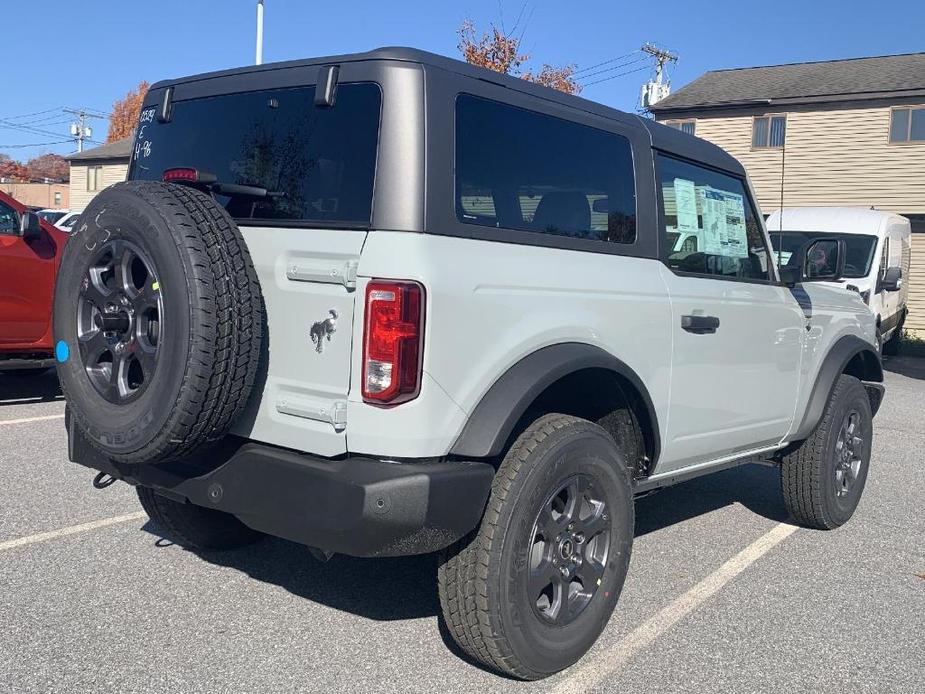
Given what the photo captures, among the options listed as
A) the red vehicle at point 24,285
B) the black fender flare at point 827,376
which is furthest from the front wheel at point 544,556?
the red vehicle at point 24,285

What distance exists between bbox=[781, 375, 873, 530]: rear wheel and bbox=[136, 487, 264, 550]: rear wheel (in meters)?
2.91

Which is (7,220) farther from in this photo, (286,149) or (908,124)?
(908,124)

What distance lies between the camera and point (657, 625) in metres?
3.77

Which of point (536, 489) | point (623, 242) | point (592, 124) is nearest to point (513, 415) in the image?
point (536, 489)

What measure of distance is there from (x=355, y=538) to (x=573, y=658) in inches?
40.9

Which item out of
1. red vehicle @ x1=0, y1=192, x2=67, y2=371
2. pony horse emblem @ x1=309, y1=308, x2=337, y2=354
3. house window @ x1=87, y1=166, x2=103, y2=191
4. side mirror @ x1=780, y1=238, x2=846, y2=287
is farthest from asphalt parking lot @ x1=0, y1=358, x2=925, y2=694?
house window @ x1=87, y1=166, x2=103, y2=191

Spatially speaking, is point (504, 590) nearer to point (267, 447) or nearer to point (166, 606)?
point (267, 447)

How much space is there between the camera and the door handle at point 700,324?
12.8 ft

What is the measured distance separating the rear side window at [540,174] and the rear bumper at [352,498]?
0.83 meters

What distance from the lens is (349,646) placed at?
3432 mm

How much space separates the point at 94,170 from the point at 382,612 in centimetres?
4757

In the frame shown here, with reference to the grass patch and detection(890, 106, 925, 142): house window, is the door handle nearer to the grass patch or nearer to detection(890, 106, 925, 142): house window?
the grass patch

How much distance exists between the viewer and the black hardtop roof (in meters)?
3.01

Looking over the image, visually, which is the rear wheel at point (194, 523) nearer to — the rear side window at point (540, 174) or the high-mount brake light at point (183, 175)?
the high-mount brake light at point (183, 175)
